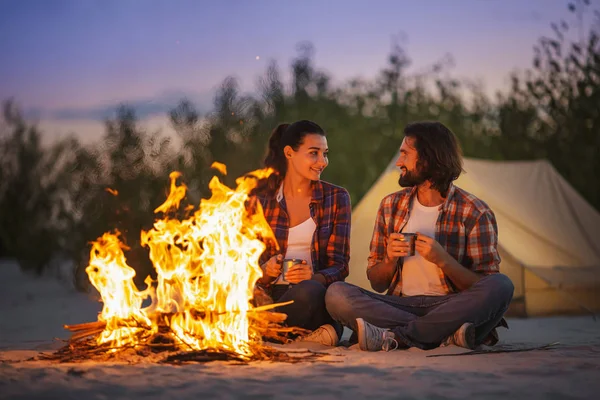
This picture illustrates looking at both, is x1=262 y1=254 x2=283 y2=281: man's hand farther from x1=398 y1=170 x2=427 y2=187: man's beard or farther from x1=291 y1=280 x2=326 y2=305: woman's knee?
x1=398 y1=170 x2=427 y2=187: man's beard

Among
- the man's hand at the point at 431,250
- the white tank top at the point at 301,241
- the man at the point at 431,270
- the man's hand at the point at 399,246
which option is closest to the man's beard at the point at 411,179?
the man at the point at 431,270

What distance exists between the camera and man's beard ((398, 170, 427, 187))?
5.33 m

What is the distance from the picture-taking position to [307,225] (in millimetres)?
5773

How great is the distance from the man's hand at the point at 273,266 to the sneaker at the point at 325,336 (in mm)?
422

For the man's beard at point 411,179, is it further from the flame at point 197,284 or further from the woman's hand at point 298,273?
the flame at point 197,284

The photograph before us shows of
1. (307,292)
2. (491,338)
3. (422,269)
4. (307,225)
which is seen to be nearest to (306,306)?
(307,292)

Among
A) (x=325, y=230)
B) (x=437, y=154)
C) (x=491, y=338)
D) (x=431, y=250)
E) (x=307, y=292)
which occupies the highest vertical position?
(x=437, y=154)

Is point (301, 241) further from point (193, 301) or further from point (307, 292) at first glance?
point (193, 301)

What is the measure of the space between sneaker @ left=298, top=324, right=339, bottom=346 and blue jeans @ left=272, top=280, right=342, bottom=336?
0.08 m

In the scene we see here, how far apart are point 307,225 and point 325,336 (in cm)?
75

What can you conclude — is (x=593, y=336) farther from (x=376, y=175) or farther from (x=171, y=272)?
(x=376, y=175)

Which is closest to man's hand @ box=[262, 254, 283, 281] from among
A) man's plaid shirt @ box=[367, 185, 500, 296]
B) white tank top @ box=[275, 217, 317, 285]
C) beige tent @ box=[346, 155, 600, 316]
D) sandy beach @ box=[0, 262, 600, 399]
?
white tank top @ box=[275, 217, 317, 285]

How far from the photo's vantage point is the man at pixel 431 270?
196 inches

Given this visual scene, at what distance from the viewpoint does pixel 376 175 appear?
52.6ft
